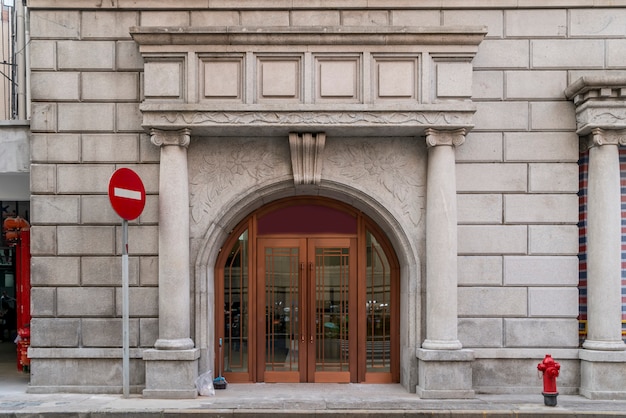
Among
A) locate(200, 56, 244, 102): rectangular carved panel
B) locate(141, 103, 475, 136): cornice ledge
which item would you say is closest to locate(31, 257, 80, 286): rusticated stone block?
locate(141, 103, 475, 136): cornice ledge

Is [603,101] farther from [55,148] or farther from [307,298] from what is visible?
[55,148]

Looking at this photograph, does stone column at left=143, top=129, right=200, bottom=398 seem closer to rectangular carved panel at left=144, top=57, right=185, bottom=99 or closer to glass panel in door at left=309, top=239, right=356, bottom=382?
rectangular carved panel at left=144, top=57, right=185, bottom=99

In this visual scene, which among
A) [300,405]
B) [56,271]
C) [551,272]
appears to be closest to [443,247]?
[551,272]

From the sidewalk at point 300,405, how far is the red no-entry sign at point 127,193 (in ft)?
9.45

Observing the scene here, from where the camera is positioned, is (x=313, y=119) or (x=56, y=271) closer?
(x=313, y=119)

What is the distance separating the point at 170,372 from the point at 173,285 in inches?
54.3

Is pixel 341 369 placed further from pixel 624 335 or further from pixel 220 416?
pixel 624 335

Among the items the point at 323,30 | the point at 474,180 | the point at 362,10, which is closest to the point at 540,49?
the point at 474,180

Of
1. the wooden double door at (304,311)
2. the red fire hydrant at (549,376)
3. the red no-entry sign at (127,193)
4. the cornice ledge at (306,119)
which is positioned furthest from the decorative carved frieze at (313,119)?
the red fire hydrant at (549,376)

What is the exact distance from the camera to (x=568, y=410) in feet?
26.6

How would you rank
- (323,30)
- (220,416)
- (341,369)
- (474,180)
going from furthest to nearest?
(341,369)
(474,180)
(323,30)
(220,416)

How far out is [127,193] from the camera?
8.41 metres

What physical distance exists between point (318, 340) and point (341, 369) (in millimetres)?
667

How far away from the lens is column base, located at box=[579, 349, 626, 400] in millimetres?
8719
